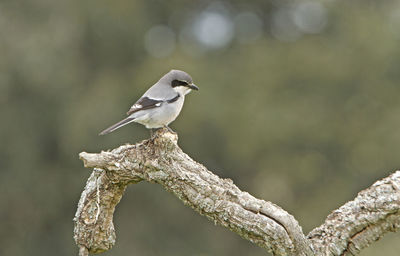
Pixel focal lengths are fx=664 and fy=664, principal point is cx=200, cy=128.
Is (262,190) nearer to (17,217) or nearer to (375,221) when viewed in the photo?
(17,217)

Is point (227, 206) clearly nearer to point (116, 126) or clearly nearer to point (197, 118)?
point (116, 126)

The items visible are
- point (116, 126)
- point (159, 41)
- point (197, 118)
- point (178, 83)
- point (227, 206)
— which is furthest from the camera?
point (159, 41)

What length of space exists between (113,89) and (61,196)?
131 inches

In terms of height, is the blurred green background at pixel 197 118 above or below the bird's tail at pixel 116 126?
above

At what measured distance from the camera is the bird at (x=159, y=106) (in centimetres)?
684

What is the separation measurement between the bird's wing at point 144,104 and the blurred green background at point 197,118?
9.91 m

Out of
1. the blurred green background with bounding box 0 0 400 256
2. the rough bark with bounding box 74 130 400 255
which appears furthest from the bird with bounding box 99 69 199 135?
the blurred green background with bounding box 0 0 400 256

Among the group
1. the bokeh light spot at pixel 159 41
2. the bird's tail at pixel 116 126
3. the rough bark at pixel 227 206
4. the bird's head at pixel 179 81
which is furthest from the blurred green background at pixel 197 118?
the rough bark at pixel 227 206

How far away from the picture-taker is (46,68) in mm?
17172

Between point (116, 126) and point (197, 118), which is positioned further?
point (197, 118)

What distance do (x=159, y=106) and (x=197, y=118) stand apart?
11.1m

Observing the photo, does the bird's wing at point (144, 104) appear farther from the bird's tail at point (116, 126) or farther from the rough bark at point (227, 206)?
the rough bark at point (227, 206)

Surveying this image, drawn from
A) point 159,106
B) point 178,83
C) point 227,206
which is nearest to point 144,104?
point 159,106

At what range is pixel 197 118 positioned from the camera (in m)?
18.0
